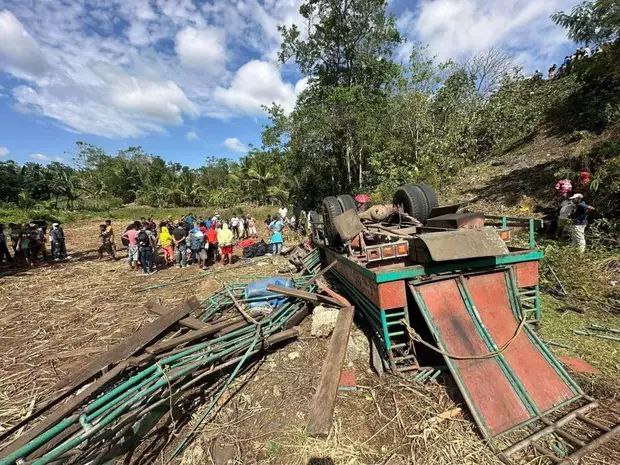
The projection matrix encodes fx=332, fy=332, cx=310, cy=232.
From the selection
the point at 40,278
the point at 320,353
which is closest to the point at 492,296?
the point at 320,353

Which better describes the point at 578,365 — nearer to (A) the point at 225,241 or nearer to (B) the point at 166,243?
(A) the point at 225,241

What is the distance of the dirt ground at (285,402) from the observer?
2699mm

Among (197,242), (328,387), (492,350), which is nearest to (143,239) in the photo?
(197,242)

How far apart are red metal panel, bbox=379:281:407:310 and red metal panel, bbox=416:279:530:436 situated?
8.1 inches

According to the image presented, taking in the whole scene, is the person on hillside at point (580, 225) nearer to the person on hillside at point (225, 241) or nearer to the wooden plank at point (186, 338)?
the wooden plank at point (186, 338)

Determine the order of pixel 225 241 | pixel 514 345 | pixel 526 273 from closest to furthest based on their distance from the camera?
pixel 514 345, pixel 526 273, pixel 225 241

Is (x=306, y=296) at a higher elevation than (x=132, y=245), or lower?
lower

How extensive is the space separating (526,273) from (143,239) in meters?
8.86

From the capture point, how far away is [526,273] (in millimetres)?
3867

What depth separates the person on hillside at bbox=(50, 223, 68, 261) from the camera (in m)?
11.6

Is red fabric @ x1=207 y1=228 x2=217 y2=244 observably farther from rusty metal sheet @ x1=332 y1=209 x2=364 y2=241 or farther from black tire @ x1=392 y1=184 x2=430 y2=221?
rusty metal sheet @ x1=332 y1=209 x2=364 y2=241

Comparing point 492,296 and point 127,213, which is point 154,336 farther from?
point 127,213

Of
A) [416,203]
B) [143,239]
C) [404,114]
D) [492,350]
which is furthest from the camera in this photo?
[404,114]

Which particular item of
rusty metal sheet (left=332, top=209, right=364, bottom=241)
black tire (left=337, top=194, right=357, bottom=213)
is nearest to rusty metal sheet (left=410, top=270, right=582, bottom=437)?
rusty metal sheet (left=332, top=209, right=364, bottom=241)
